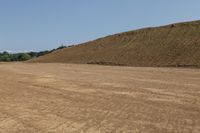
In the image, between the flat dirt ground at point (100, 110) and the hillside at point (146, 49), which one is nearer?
the flat dirt ground at point (100, 110)

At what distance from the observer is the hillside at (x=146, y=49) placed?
54.1 m

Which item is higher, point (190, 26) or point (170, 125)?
point (190, 26)

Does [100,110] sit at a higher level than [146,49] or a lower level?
lower

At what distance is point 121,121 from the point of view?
11.4 m

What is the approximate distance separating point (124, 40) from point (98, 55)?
9239 millimetres

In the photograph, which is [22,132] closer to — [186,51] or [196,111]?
[196,111]

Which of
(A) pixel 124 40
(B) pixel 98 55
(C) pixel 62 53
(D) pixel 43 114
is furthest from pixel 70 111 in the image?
(C) pixel 62 53

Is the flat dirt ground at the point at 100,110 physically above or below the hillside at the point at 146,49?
below

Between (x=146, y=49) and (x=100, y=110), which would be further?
(x=146, y=49)

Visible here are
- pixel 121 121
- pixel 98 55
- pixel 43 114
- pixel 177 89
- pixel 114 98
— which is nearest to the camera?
pixel 121 121

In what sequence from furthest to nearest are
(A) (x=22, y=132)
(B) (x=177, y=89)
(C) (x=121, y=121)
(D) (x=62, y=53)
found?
(D) (x=62, y=53), (B) (x=177, y=89), (C) (x=121, y=121), (A) (x=22, y=132)

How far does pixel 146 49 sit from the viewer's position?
63.0 m

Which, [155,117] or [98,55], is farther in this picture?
[98,55]

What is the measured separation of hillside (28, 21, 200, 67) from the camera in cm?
5412
